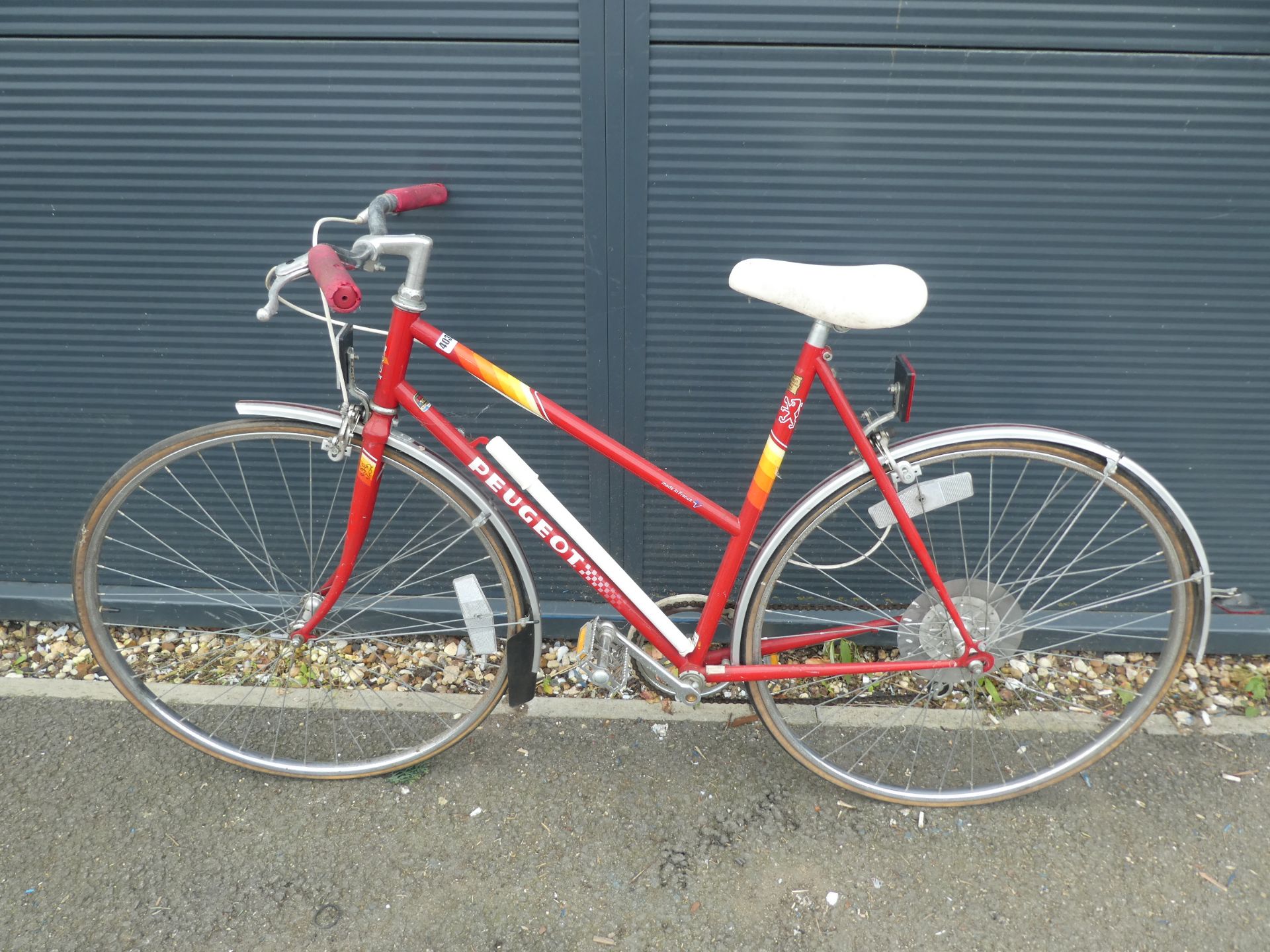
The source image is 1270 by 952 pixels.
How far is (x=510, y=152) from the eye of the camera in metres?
2.30

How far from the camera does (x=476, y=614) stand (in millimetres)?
2295

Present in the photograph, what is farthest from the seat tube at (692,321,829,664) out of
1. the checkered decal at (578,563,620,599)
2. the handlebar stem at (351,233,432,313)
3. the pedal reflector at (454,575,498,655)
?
the handlebar stem at (351,233,432,313)

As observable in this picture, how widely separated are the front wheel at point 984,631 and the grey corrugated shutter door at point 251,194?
2.93 feet

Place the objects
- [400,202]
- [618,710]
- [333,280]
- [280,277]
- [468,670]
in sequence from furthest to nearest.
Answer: [468,670] → [618,710] → [400,202] → [280,277] → [333,280]

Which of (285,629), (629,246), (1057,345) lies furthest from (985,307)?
(285,629)

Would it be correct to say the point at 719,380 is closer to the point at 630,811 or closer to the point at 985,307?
the point at 985,307

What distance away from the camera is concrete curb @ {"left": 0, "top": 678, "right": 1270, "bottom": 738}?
8.70ft

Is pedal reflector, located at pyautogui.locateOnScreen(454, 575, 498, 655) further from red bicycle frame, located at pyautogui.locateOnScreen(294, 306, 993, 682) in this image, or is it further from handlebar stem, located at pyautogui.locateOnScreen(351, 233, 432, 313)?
handlebar stem, located at pyautogui.locateOnScreen(351, 233, 432, 313)

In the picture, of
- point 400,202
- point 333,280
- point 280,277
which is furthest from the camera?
point 400,202

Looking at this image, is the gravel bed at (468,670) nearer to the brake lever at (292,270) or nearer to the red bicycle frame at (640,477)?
the red bicycle frame at (640,477)

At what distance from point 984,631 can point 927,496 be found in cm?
46

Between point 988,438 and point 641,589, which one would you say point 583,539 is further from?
point 988,438

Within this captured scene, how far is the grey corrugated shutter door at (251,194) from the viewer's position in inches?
87.4

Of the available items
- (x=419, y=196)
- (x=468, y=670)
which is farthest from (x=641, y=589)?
(x=419, y=196)
